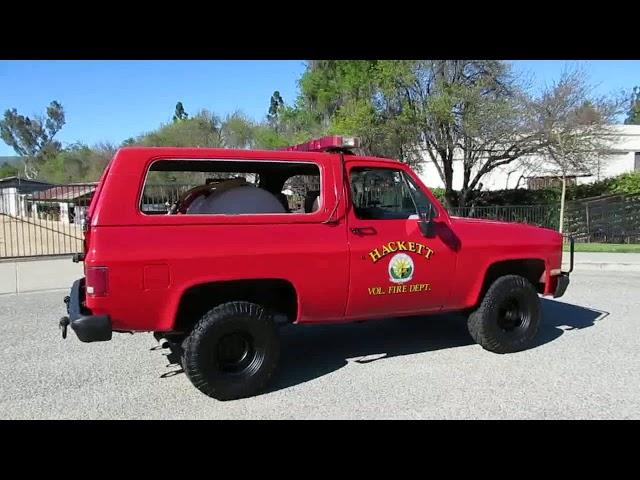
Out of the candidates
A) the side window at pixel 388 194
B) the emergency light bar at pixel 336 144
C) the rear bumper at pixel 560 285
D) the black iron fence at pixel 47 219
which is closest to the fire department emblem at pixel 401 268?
the side window at pixel 388 194

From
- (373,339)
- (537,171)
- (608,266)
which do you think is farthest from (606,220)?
(373,339)

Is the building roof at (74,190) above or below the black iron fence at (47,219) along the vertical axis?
above

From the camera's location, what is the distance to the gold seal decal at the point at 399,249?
15.0 feet

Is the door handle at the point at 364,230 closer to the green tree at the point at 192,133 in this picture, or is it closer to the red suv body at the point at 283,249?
the red suv body at the point at 283,249

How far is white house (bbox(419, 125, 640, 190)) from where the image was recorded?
1922 centimetres

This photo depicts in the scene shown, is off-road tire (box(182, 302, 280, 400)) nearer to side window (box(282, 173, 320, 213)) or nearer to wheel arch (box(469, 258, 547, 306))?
side window (box(282, 173, 320, 213))

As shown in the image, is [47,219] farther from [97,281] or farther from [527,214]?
[97,281]

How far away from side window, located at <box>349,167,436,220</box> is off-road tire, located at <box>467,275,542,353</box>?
1.21 m

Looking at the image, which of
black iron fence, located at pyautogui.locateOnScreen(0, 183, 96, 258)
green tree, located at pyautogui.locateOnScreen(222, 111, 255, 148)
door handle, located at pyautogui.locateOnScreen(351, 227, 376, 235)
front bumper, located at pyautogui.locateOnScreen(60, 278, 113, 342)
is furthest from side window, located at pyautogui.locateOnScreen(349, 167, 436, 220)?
green tree, located at pyautogui.locateOnScreen(222, 111, 255, 148)

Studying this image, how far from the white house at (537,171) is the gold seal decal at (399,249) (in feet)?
49.0

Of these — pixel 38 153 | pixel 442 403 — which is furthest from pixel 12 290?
pixel 38 153

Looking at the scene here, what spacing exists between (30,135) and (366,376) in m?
99.5

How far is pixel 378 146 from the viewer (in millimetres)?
17547

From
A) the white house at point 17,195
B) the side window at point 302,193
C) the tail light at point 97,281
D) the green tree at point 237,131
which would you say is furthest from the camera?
the green tree at point 237,131
